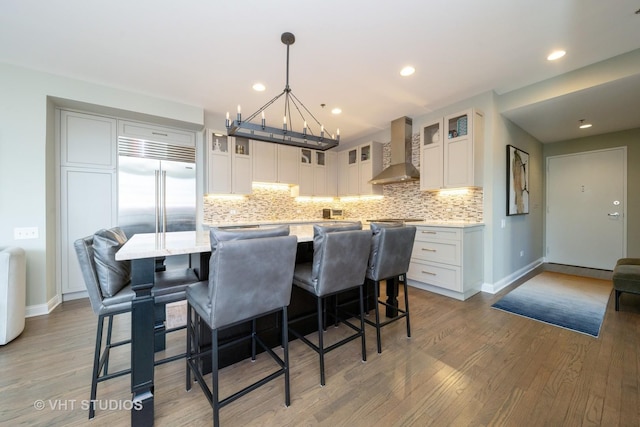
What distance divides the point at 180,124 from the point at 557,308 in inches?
214

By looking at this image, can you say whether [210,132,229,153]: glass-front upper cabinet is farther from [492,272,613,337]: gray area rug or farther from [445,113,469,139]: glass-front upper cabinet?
[492,272,613,337]: gray area rug

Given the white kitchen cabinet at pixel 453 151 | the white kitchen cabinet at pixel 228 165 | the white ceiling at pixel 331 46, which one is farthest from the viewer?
the white kitchen cabinet at pixel 228 165

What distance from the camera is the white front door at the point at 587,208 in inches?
171

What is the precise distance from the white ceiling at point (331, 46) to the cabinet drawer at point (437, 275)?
2.35 metres

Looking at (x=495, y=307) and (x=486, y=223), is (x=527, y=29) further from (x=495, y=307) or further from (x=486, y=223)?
(x=495, y=307)

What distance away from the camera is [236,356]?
6.12 feet

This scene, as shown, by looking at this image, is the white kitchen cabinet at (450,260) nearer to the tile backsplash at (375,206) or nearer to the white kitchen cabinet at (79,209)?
the tile backsplash at (375,206)

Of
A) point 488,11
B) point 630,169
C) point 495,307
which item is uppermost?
point 488,11

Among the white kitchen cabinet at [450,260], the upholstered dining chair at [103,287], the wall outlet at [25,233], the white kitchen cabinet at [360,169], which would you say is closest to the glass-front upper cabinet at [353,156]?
the white kitchen cabinet at [360,169]

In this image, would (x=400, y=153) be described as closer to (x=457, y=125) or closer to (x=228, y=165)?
(x=457, y=125)

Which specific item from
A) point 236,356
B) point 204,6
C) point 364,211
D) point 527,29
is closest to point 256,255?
point 236,356

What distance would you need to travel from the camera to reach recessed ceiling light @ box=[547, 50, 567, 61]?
249cm

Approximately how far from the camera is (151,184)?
3.56 meters

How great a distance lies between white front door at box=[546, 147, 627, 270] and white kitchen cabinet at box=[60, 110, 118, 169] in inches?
304
